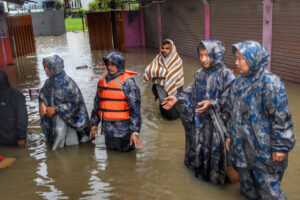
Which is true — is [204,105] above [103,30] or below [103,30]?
below

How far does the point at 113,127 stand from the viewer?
5.00 m

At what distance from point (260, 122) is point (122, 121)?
2.22 meters

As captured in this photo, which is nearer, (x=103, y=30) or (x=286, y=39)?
(x=286, y=39)

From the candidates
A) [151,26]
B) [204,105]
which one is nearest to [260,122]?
[204,105]

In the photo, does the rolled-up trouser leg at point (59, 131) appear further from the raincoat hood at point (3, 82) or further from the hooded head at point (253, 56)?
the hooded head at point (253, 56)

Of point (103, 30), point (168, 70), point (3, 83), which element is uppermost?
point (103, 30)

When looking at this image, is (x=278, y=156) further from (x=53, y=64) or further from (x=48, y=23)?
(x=48, y=23)

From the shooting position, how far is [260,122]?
10.6ft

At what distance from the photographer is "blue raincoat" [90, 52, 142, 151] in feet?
15.6

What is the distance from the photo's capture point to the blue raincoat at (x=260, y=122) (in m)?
3.09

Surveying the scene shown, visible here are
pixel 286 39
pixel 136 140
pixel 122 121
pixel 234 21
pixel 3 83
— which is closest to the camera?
pixel 136 140

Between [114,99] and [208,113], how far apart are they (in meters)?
1.43

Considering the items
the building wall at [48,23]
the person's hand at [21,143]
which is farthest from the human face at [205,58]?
the building wall at [48,23]

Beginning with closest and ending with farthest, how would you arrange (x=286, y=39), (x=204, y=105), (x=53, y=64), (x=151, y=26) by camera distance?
(x=204, y=105), (x=53, y=64), (x=286, y=39), (x=151, y=26)
